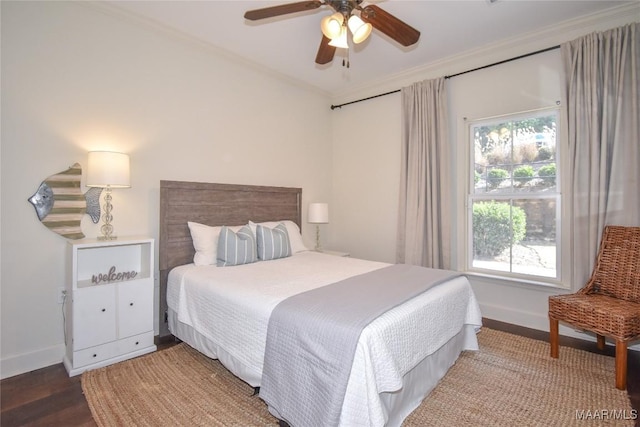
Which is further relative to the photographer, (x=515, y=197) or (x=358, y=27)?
(x=515, y=197)

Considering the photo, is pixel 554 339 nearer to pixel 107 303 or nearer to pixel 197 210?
pixel 197 210

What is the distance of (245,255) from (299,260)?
54 cm

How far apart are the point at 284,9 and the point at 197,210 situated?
6.29ft

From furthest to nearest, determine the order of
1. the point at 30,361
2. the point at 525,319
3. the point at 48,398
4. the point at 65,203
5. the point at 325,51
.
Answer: the point at 525,319, the point at 325,51, the point at 65,203, the point at 30,361, the point at 48,398

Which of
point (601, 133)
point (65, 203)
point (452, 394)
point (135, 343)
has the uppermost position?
point (601, 133)

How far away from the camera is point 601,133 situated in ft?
8.22

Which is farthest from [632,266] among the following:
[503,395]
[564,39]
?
[564,39]

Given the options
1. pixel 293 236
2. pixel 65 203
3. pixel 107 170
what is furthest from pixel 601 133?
pixel 65 203

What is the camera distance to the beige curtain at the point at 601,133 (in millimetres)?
2393

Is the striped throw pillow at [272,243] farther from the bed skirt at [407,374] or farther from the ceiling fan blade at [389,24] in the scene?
the ceiling fan blade at [389,24]

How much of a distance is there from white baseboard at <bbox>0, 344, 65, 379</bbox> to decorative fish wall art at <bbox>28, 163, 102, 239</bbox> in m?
0.85

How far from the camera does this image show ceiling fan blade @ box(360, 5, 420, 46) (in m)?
1.87

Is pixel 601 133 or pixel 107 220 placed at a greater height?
pixel 601 133

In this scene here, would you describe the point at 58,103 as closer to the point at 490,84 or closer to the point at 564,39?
the point at 490,84
